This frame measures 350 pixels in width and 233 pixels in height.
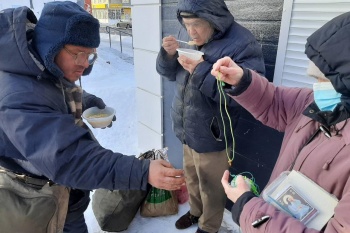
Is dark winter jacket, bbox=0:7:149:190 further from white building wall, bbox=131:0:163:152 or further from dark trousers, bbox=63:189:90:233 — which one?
white building wall, bbox=131:0:163:152

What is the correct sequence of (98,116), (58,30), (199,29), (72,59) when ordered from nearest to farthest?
(58,30) < (72,59) < (199,29) < (98,116)

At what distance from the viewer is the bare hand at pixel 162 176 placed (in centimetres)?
138

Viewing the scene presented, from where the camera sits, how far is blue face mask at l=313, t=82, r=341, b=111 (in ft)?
3.76

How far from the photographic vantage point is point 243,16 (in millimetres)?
2477

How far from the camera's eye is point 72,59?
1.48 meters

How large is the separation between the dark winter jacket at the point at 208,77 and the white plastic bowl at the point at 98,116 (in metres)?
0.59

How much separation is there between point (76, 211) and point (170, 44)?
154cm

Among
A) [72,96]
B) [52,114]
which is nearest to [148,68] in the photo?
[72,96]

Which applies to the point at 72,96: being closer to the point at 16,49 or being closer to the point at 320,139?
the point at 16,49

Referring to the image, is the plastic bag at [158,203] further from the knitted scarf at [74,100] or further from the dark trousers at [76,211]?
the knitted scarf at [74,100]

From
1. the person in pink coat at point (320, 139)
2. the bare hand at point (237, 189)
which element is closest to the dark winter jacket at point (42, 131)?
the bare hand at point (237, 189)

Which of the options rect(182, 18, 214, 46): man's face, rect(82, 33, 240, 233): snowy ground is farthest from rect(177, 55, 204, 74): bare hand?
rect(82, 33, 240, 233): snowy ground

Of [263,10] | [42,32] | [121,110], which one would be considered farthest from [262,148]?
[121,110]

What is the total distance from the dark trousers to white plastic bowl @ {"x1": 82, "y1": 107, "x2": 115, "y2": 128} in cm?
53
